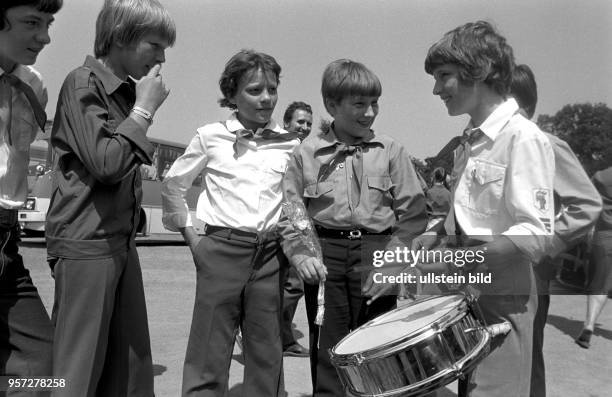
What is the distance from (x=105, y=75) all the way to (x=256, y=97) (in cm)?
111

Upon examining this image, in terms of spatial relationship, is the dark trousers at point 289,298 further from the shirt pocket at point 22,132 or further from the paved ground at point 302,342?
the shirt pocket at point 22,132

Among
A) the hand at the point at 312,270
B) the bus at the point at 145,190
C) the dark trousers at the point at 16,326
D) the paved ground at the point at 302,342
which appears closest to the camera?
the dark trousers at the point at 16,326

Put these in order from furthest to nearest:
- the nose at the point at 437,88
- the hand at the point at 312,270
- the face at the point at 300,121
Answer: the face at the point at 300,121 → the hand at the point at 312,270 → the nose at the point at 437,88

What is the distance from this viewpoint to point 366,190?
2.65 meters

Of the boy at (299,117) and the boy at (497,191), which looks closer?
the boy at (497,191)

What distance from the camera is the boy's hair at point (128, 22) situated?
6.77 feet

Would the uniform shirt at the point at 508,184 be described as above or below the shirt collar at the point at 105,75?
below

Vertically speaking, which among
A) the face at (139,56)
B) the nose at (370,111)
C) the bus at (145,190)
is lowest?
the bus at (145,190)

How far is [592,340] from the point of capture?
5.32m

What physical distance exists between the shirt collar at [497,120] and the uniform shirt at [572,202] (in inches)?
13.1

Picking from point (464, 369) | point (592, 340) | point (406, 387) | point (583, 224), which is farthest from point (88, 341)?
point (592, 340)

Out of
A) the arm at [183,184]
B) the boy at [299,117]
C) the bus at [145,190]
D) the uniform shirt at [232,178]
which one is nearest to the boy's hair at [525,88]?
the uniform shirt at [232,178]

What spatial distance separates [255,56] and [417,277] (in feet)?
5.38

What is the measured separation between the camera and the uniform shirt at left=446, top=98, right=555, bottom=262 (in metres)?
1.73
